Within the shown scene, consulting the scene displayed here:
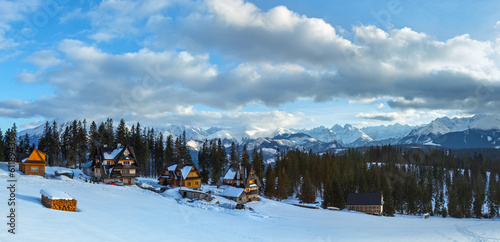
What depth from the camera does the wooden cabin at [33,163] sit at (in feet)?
211

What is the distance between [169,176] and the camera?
80.2 meters

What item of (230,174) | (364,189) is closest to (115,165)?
(230,174)

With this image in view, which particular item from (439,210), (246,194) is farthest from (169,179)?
(439,210)

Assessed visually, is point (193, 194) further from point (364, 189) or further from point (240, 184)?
point (364, 189)

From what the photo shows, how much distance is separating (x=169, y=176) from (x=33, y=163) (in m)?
30.2

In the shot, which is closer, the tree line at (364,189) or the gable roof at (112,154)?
the gable roof at (112,154)

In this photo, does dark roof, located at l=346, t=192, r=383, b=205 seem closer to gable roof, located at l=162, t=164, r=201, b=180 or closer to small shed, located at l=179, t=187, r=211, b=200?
small shed, located at l=179, t=187, r=211, b=200

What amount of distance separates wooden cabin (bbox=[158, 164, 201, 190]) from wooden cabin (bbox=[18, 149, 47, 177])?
91.3 ft

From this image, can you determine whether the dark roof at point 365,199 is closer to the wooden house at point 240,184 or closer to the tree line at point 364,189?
the tree line at point 364,189

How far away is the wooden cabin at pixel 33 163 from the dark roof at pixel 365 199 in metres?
76.8

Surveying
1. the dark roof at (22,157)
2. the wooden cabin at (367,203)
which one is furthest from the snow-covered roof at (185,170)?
the wooden cabin at (367,203)

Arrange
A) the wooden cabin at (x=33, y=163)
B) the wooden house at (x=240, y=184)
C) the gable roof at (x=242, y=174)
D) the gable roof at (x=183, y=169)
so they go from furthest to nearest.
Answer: the gable roof at (x=183, y=169), the gable roof at (x=242, y=174), the wooden house at (x=240, y=184), the wooden cabin at (x=33, y=163)

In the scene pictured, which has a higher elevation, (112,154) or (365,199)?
(112,154)

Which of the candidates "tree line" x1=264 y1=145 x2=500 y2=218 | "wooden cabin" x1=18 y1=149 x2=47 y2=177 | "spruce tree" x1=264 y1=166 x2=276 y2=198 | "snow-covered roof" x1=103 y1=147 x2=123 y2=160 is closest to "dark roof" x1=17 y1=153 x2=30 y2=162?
"wooden cabin" x1=18 y1=149 x2=47 y2=177
